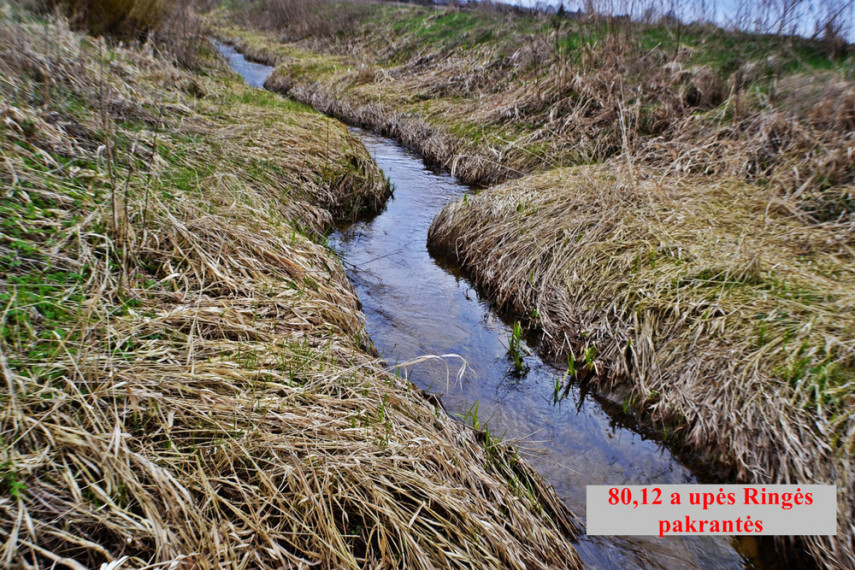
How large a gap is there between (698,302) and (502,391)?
1449 millimetres

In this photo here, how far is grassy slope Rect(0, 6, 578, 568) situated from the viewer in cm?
170

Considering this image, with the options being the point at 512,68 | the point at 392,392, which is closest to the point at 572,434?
the point at 392,392

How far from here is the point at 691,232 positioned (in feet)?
14.3

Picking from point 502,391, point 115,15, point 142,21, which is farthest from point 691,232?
point 142,21

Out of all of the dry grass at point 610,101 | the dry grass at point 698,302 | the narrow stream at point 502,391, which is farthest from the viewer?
the dry grass at point 610,101

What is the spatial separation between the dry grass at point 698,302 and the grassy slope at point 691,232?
13 millimetres

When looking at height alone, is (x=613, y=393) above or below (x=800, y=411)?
below

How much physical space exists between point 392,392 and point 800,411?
2.07 m

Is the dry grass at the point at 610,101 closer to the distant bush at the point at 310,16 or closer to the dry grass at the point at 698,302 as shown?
the dry grass at the point at 698,302

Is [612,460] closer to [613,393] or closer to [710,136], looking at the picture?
[613,393]

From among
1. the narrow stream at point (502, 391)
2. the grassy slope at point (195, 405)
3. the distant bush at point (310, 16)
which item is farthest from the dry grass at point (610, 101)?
the distant bush at point (310, 16)

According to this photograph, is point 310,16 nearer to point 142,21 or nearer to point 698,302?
point 142,21

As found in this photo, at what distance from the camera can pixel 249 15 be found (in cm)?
2644

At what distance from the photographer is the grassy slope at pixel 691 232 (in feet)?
9.45
